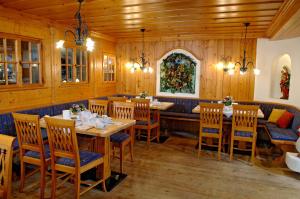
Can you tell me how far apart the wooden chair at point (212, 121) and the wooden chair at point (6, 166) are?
3.14 meters

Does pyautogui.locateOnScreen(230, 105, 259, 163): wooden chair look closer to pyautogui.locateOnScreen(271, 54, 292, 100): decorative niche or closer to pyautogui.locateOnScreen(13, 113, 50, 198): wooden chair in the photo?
pyautogui.locateOnScreen(271, 54, 292, 100): decorative niche

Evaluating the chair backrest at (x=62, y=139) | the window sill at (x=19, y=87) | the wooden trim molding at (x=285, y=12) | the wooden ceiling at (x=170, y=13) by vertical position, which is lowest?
the chair backrest at (x=62, y=139)

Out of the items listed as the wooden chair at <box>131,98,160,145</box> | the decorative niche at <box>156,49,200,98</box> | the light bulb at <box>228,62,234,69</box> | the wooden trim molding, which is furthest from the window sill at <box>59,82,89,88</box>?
the wooden trim molding

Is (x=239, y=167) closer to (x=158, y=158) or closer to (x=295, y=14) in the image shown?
(x=158, y=158)

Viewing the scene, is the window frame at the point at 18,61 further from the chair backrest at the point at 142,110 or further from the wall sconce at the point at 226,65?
the wall sconce at the point at 226,65

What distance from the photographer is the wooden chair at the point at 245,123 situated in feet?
13.2

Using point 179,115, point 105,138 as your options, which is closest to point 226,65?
point 179,115

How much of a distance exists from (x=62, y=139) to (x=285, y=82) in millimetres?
5085

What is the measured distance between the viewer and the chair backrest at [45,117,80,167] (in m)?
2.52

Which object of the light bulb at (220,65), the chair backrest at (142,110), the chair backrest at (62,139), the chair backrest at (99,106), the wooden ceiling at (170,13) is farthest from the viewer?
the light bulb at (220,65)

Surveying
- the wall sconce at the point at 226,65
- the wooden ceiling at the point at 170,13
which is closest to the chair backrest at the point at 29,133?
the wooden ceiling at the point at 170,13

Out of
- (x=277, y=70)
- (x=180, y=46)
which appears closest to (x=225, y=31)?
(x=180, y=46)

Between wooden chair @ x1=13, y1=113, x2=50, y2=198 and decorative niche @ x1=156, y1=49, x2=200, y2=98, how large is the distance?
162 inches

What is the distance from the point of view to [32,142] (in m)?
2.88
